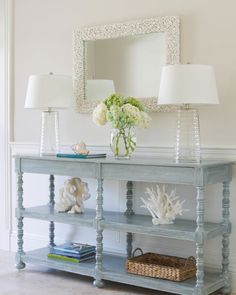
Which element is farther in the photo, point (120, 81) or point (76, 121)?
point (76, 121)

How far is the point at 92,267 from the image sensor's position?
3775 millimetres

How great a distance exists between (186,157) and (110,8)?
1322mm

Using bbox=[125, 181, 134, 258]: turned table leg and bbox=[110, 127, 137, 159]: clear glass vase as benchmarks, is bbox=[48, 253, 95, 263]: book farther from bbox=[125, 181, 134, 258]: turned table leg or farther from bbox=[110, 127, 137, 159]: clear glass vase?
bbox=[110, 127, 137, 159]: clear glass vase

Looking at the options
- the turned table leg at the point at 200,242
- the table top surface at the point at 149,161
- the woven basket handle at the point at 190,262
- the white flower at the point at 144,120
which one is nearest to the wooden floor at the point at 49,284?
the woven basket handle at the point at 190,262

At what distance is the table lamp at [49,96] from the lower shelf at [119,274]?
786mm

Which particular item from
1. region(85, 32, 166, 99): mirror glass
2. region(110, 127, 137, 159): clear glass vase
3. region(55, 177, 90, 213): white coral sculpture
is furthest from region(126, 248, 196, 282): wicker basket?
region(85, 32, 166, 99): mirror glass

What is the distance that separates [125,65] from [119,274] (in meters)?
1.47

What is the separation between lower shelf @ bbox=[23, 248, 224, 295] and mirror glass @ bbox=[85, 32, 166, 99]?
1204mm

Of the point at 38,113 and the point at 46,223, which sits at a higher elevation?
the point at 38,113

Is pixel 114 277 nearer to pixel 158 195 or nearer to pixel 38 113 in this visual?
pixel 158 195

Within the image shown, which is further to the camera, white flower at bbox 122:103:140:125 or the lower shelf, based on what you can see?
white flower at bbox 122:103:140:125

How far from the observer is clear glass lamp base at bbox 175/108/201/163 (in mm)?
3560

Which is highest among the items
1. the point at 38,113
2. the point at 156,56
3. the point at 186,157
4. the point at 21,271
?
the point at 156,56

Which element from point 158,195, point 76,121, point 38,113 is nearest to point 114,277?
point 158,195
